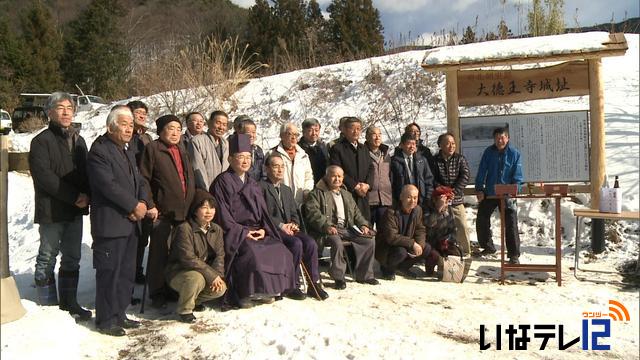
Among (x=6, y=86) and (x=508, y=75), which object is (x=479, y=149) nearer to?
(x=508, y=75)

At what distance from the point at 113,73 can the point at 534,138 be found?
926 inches

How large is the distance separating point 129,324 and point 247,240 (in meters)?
1.17

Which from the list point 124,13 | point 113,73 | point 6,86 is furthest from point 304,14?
point 124,13

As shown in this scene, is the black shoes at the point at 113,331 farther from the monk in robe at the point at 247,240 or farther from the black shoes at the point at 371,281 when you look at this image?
the black shoes at the point at 371,281

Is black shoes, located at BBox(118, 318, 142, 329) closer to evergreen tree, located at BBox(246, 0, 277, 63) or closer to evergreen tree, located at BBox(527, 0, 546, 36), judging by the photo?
evergreen tree, located at BBox(527, 0, 546, 36)

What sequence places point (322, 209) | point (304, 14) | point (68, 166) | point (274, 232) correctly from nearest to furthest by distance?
point (68, 166)
point (274, 232)
point (322, 209)
point (304, 14)

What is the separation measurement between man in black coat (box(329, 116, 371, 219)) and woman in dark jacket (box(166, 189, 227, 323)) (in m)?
1.76

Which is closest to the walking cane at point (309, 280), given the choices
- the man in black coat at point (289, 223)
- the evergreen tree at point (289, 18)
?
the man in black coat at point (289, 223)

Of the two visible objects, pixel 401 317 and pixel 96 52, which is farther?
pixel 96 52

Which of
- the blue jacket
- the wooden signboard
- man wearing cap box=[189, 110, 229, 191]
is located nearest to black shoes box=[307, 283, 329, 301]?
man wearing cap box=[189, 110, 229, 191]

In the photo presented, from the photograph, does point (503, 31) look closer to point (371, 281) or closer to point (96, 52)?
point (371, 281)

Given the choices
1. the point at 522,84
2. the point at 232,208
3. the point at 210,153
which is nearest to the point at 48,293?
the point at 232,208

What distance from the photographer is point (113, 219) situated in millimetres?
3959

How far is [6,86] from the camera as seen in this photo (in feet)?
78.6
